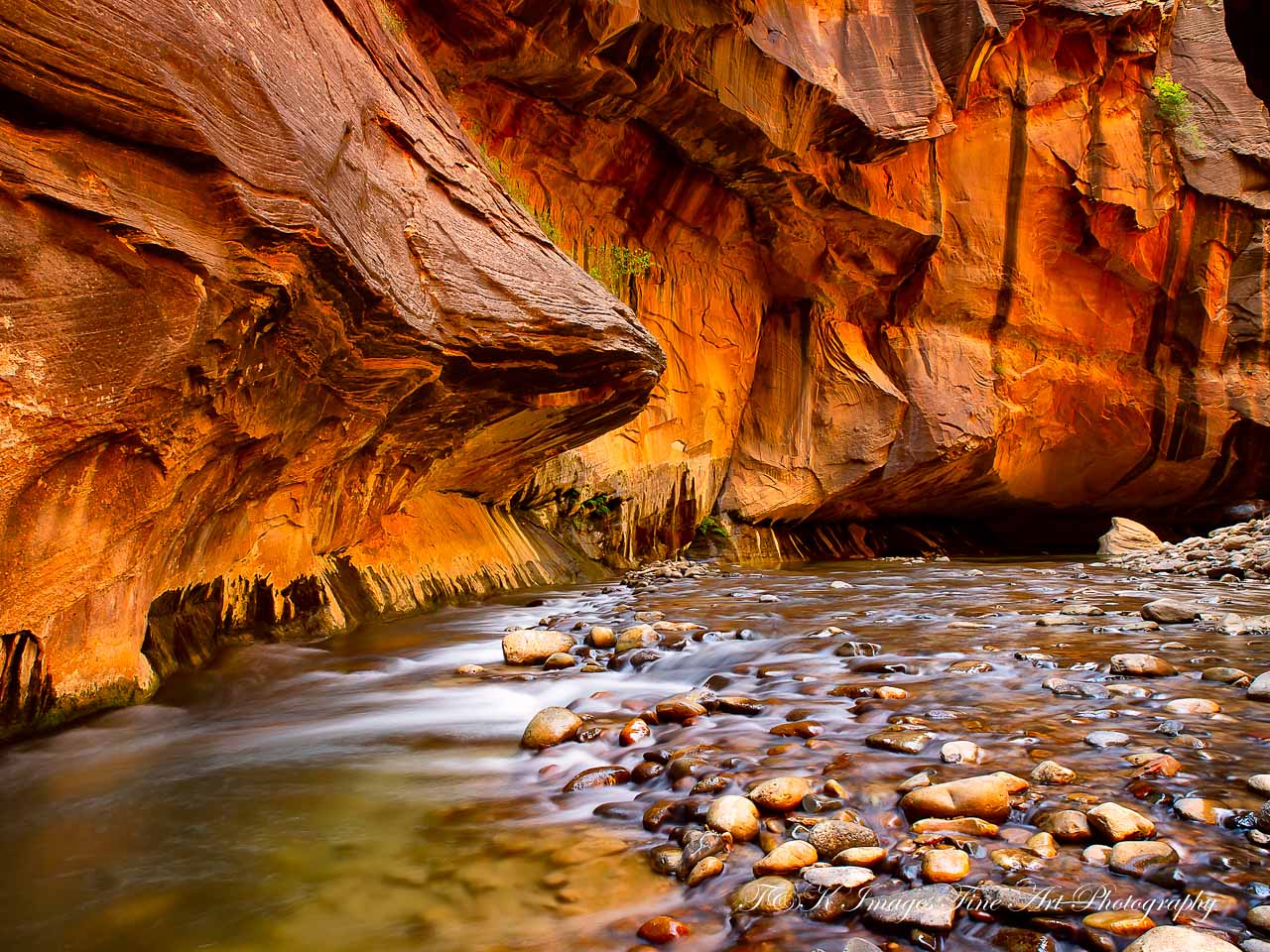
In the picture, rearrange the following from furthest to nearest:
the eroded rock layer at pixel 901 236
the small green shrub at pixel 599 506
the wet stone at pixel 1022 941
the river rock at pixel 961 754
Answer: the small green shrub at pixel 599 506 < the eroded rock layer at pixel 901 236 < the river rock at pixel 961 754 < the wet stone at pixel 1022 941

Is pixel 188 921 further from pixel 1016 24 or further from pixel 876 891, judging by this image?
pixel 1016 24

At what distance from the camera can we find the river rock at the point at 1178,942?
4.05ft

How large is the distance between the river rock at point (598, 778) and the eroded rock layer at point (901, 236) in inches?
269

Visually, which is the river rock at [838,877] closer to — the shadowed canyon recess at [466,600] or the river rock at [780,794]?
the shadowed canyon recess at [466,600]

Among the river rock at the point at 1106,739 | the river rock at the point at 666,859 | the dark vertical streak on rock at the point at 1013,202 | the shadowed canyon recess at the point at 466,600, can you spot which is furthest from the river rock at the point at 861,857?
the dark vertical streak on rock at the point at 1013,202

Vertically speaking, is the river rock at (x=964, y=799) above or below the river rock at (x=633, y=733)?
below

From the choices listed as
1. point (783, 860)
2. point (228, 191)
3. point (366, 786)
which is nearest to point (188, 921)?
point (366, 786)

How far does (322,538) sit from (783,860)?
4505 mm

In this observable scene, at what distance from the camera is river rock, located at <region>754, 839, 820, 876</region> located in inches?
66.8

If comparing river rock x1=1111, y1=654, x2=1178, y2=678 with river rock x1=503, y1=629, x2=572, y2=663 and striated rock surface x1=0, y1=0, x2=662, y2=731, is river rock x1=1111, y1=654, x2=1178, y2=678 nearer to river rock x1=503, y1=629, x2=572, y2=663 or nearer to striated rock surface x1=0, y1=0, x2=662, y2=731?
river rock x1=503, y1=629, x2=572, y2=663

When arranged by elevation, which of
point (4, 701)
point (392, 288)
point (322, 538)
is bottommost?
point (4, 701)

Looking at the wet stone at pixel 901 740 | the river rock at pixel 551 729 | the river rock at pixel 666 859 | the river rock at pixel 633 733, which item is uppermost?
the river rock at pixel 551 729

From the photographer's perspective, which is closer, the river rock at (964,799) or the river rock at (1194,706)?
the river rock at (964,799)

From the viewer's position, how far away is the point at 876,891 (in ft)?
5.13
